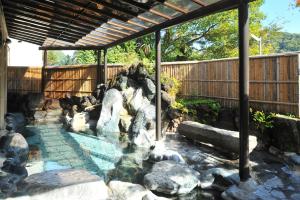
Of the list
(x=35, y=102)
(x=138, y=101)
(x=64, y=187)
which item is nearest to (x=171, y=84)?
(x=138, y=101)

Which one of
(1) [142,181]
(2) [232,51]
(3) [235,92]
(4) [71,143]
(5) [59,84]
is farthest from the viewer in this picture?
(2) [232,51]

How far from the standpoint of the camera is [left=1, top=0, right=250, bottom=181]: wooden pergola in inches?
198

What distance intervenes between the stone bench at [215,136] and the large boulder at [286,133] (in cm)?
117

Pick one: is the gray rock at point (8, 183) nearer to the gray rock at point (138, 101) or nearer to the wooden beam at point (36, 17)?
the wooden beam at point (36, 17)

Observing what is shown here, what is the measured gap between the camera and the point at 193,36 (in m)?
22.3

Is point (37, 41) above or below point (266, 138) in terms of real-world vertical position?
above

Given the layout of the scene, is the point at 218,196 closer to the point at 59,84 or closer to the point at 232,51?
the point at 59,84

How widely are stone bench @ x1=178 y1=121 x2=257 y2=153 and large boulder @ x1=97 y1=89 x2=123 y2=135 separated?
9.62ft

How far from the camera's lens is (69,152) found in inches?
304

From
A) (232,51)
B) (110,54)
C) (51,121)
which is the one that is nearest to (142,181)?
(51,121)

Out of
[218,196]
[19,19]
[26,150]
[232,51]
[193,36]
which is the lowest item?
[218,196]

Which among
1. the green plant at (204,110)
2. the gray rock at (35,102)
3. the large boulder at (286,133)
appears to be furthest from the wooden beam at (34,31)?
the large boulder at (286,133)

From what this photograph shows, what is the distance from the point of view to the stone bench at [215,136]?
23.1 ft

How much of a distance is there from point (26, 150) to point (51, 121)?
20.4ft
